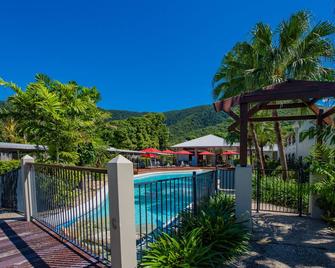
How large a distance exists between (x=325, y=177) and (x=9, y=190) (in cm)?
820

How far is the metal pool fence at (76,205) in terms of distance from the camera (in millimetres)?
3930

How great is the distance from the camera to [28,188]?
5793mm

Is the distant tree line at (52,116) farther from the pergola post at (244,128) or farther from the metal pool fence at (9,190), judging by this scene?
the pergola post at (244,128)

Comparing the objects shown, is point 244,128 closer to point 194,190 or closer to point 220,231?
point 194,190

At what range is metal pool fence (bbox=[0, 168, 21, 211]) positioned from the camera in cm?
661

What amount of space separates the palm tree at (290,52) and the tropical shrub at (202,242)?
7.21 m

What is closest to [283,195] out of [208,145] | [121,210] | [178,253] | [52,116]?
[178,253]

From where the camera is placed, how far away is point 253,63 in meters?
11.7

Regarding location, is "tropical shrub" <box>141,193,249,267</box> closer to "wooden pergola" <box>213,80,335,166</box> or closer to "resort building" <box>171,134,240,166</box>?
"wooden pergola" <box>213,80,335,166</box>

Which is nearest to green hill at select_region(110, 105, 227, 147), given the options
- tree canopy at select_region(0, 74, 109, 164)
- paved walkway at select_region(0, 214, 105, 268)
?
tree canopy at select_region(0, 74, 109, 164)

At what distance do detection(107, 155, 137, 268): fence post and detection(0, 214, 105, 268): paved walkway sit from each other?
84cm

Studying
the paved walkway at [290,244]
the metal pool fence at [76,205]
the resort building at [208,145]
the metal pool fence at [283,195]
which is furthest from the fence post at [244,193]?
the resort building at [208,145]

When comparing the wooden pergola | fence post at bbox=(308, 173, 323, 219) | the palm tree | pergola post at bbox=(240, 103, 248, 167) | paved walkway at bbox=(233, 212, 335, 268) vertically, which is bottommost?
paved walkway at bbox=(233, 212, 335, 268)

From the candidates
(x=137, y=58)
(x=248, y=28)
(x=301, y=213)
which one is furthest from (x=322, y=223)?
(x=137, y=58)
